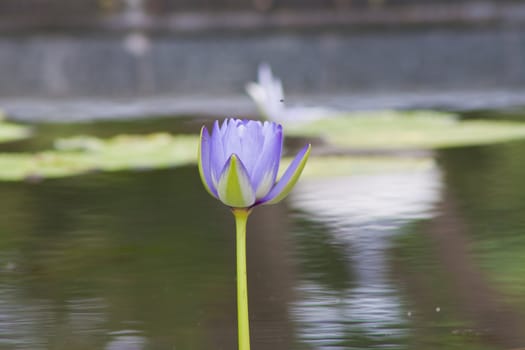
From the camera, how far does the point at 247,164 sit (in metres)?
1.42

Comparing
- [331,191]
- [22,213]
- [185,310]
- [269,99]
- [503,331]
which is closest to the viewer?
[503,331]

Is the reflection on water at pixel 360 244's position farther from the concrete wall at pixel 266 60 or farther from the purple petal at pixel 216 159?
the concrete wall at pixel 266 60

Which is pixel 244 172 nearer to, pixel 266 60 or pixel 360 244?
pixel 360 244

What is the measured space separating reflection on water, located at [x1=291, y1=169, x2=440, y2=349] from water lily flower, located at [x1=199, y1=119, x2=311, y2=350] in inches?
15.7

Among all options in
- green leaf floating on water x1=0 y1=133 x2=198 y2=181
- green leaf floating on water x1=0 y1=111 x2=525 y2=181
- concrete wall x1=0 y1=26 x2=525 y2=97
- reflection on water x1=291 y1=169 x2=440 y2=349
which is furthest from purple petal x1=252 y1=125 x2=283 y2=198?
concrete wall x1=0 y1=26 x2=525 y2=97

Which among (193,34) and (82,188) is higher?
→ (193,34)

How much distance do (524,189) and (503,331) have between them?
5.61 feet

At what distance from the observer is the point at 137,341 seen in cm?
184

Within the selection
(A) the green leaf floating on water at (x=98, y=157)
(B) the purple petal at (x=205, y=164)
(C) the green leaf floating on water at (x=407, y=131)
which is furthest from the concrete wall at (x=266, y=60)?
(B) the purple petal at (x=205, y=164)

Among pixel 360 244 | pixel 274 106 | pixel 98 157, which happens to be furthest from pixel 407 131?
pixel 360 244

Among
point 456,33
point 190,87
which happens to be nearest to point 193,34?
point 190,87

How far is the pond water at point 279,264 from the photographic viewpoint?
1880 mm

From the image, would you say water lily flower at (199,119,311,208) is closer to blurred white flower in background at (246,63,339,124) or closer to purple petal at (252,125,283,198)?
purple petal at (252,125,283,198)

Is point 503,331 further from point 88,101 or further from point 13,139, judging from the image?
point 88,101
